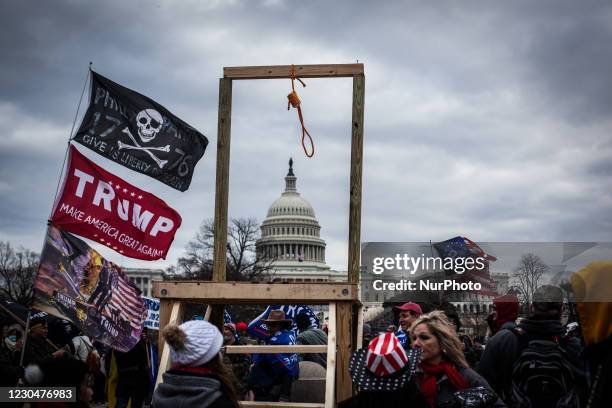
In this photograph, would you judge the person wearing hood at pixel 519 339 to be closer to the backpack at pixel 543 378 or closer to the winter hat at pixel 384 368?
the backpack at pixel 543 378

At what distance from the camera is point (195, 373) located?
14.1ft

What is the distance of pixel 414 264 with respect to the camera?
470 inches

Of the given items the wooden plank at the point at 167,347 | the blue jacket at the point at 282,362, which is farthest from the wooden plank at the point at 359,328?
the blue jacket at the point at 282,362

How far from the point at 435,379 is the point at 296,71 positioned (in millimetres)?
2849

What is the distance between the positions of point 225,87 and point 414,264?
19.9 feet

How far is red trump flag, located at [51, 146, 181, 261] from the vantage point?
782cm

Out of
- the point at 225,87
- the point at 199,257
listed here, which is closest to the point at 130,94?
the point at 225,87

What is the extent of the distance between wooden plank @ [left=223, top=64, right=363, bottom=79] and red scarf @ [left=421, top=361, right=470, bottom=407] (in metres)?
2.53

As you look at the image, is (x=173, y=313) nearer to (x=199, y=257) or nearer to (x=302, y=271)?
(x=199, y=257)

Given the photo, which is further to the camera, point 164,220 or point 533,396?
point 164,220

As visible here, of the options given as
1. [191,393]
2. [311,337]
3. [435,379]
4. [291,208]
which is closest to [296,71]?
[435,379]

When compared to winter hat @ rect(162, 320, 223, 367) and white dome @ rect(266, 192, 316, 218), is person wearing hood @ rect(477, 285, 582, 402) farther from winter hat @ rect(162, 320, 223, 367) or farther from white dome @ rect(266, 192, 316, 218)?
white dome @ rect(266, 192, 316, 218)

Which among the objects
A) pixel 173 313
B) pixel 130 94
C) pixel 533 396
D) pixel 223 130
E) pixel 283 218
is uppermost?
pixel 283 218

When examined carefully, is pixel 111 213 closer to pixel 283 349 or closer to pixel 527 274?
pixel 283 349
